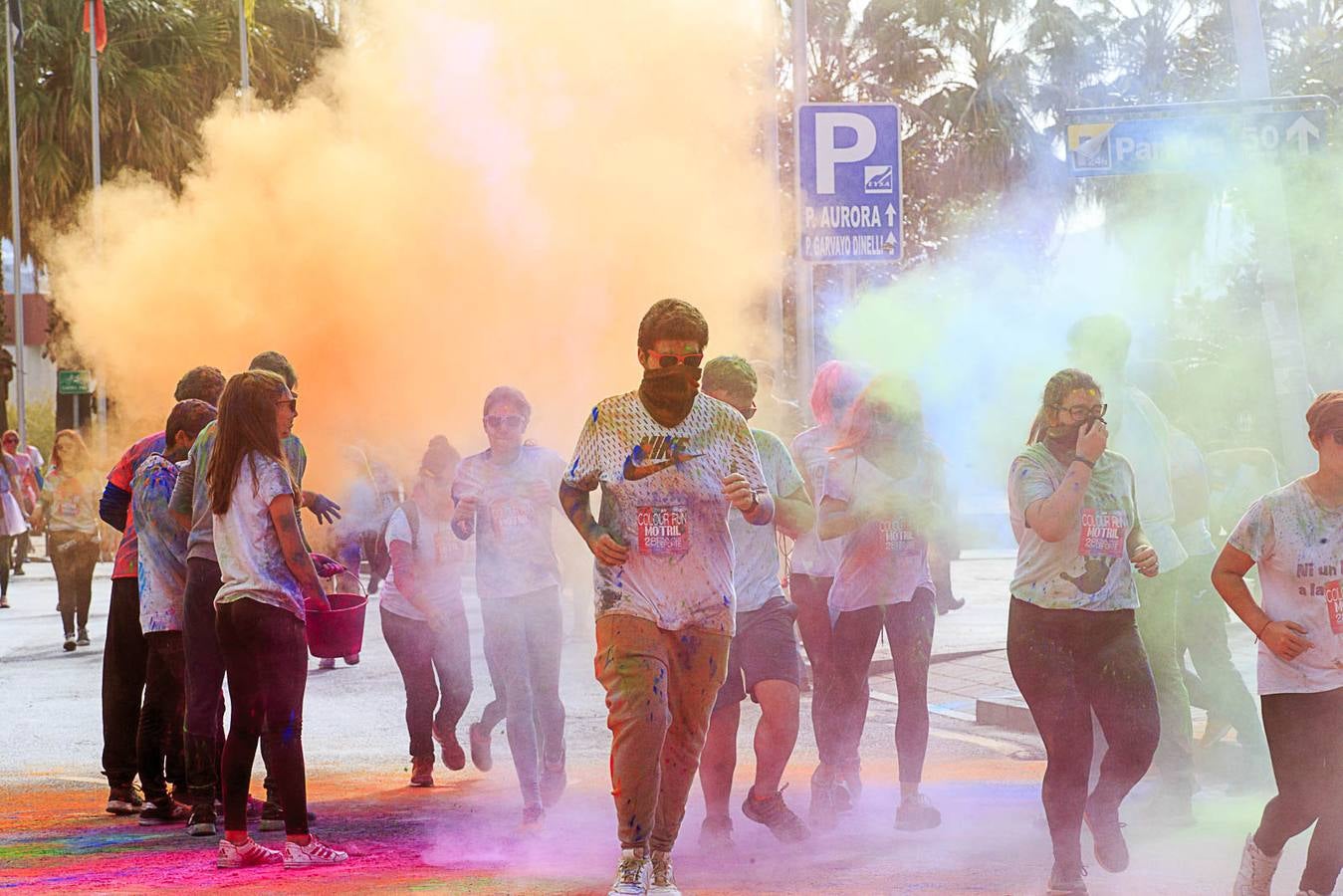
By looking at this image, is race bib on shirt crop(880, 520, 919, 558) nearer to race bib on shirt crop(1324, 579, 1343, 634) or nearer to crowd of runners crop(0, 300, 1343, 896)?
crowd of runners crop(0, 300, 1343, 896)

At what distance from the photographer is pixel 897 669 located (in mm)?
6309

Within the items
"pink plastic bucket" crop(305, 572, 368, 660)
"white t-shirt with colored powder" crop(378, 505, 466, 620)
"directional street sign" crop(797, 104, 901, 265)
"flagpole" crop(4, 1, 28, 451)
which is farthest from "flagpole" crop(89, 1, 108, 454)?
"pink plastic bucket" crop(305, 572, 368, 660)

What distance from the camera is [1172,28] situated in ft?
47.7

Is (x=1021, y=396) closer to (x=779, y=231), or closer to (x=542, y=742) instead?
(x=779, y=231)

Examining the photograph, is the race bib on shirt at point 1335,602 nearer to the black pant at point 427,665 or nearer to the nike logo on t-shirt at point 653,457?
the nike logo on t-shirt at point 653,457

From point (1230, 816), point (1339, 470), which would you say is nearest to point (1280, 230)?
point (1230, 816)

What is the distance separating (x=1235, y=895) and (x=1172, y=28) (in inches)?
440

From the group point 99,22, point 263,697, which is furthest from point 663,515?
point 99,22

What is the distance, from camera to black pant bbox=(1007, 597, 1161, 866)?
5047 millimetres

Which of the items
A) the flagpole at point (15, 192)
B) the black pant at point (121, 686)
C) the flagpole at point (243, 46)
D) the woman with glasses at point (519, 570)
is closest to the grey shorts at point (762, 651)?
the woman with glasses at point (519, 570)

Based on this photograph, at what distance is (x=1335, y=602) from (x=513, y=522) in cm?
299

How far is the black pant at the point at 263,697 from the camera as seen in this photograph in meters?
5.52

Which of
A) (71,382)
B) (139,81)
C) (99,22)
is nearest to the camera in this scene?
(99,22)

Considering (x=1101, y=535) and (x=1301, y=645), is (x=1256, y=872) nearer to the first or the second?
(x=1301, y=645)
